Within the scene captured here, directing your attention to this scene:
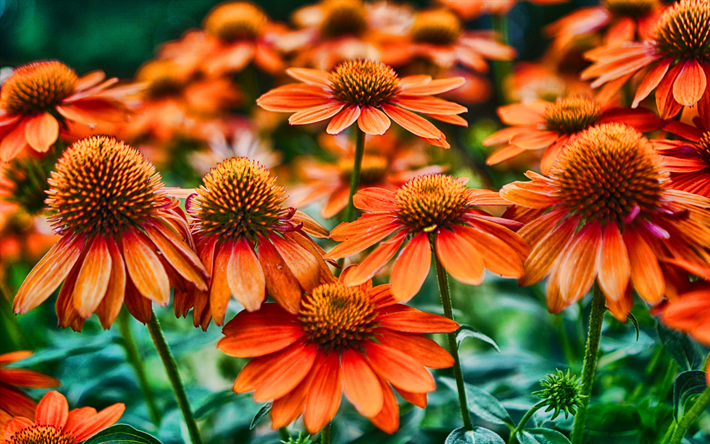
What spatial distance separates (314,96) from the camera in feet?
2.97

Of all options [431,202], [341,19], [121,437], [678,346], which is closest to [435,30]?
[341,19]

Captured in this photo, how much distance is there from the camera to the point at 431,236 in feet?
2.43

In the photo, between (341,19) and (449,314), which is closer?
(449,314)

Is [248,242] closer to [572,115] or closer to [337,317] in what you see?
[337,317]

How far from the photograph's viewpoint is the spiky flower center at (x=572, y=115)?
889 mm

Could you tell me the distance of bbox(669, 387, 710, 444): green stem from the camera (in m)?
0.62

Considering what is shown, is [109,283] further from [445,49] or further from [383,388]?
[445,49]

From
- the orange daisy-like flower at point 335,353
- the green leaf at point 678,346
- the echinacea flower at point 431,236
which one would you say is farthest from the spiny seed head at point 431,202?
the green leaf at point 678,346

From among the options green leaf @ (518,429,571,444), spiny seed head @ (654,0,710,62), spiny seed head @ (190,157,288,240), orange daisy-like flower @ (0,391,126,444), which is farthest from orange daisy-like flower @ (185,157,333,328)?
spiny seed head @ (654,0,710,62)

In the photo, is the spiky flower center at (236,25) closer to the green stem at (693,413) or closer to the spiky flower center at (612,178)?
the spiky flower center at (612,178)

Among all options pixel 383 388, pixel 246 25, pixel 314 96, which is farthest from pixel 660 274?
pixel 246 25

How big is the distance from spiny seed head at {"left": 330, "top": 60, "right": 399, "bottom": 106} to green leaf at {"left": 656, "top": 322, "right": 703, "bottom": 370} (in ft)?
1.82

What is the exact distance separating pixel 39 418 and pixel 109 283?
0.26m

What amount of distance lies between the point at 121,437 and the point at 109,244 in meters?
0.26
